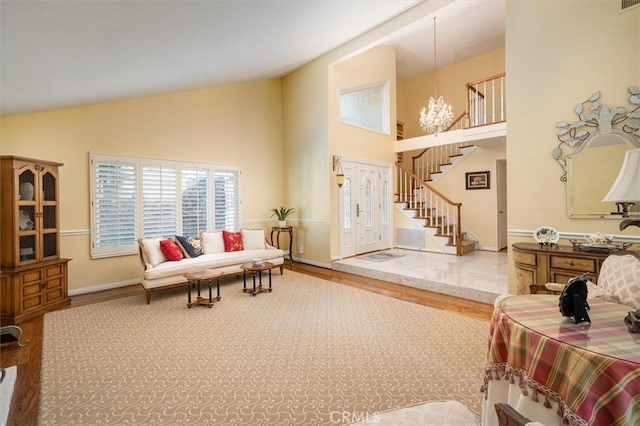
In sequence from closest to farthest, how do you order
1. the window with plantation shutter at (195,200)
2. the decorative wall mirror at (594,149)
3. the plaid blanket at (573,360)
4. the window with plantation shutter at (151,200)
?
A: the plaid blanket at (573,360), the decorative wall mirror at (594,149), the window with plantation shutter at (151,200), the window with plantation shutter at (195,200)

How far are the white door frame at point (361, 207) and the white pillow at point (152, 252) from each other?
343cm

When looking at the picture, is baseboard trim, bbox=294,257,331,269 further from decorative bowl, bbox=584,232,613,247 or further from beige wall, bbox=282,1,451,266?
decorative bowl, bbox=584,232,613,247

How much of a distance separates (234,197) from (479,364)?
535 cm

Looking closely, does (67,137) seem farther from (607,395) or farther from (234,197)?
(607,395)

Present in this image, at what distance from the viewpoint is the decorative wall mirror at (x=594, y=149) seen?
3033 millimetres

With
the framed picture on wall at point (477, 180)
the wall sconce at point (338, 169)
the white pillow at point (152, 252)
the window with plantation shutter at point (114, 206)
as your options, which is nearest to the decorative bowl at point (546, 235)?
the wall sconce at point (338, 169)

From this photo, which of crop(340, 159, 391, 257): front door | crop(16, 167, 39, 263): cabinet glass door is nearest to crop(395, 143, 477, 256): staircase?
crop(340, 159, 391, 257): front door

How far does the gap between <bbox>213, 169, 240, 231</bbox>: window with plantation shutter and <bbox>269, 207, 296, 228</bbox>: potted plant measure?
89 centimetres

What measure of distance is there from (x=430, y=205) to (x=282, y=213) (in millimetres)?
3817

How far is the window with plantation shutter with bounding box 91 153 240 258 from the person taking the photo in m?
4.61

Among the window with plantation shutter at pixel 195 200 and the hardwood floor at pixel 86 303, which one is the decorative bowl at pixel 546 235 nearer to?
the hardwood floor at pixel 86 303

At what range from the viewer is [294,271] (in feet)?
19.1

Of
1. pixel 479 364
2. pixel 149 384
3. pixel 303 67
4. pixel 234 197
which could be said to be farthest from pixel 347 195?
pixel 149 384

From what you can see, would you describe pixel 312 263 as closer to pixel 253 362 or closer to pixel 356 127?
pixel 356 127
